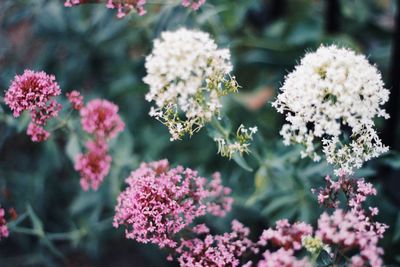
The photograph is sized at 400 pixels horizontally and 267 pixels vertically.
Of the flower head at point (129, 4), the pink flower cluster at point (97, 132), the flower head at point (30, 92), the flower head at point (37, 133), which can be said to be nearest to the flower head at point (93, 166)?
the pink flower cluster at point (97, 132)

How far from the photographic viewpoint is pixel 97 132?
142 centimetres

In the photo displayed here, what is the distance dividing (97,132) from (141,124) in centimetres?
100

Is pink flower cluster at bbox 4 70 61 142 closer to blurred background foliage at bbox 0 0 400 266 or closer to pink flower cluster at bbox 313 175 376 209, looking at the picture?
blurred background foliage at bbox 0 0 400 266

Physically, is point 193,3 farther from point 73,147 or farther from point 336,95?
point 73,147

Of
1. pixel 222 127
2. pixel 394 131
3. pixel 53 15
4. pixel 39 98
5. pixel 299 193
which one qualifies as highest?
pixel 53 15

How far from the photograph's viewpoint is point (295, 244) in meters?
1.06

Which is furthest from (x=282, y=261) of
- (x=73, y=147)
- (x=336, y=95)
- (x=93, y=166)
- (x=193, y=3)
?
(x=73, y=147)

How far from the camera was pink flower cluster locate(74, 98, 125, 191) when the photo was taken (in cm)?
138

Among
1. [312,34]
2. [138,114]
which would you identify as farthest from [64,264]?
[312,34]

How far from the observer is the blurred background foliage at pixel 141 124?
1825 millimetres

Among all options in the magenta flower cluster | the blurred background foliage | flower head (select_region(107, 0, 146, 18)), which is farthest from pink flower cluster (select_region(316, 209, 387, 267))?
flower head (select_region(107, 0, 146, 18))

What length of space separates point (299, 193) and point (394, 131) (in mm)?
553

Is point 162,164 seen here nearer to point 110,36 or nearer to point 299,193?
point 299,193

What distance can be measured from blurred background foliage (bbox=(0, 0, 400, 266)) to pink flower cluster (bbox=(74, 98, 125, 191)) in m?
0.32
